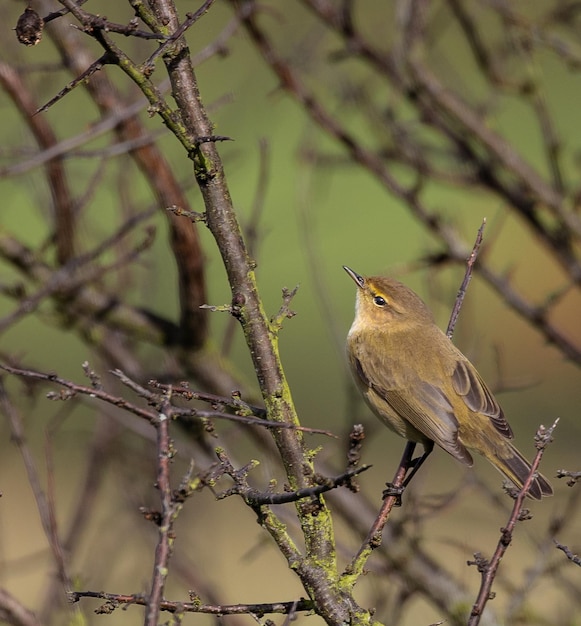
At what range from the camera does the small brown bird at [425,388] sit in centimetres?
410

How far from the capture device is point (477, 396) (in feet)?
13.7

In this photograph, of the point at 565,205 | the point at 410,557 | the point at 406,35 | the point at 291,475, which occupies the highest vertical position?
the point at 406,35

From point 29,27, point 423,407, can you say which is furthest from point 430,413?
point 29,27

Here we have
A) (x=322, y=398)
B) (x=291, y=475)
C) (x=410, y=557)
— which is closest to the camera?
(x=291, y=475)

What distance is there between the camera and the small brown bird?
13.5 feet

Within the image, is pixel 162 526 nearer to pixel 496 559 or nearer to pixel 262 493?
pixel 262 493

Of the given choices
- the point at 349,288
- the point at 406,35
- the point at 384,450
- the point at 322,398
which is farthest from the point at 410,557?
the point at 349,288

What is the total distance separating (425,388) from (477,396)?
0.74 feet

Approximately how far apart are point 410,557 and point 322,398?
9.26 meters

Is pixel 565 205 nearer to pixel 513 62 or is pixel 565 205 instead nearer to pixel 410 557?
pixel 513 62

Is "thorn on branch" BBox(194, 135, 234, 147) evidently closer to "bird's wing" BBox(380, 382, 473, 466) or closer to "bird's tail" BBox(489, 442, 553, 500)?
"bird's wing" BBox(380, 382, 473, 466)

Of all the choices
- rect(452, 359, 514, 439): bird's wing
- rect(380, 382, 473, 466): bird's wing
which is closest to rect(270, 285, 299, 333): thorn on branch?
rect(380, 382, 473, 466): bird's wing

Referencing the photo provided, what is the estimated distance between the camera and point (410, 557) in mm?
3699

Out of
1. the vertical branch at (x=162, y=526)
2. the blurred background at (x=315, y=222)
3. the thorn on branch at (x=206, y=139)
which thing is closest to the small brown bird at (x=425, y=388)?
the blurred background at (x=315, y=222)
